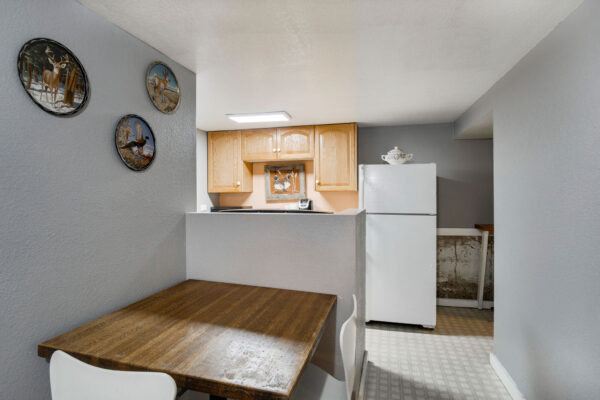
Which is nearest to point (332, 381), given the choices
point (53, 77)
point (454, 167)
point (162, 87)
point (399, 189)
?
point (53, 77)

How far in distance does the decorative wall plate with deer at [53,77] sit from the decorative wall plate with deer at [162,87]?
1.36ft

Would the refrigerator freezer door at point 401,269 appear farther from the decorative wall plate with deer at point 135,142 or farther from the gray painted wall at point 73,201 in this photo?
the decorative wall plate with deer at point 135,142

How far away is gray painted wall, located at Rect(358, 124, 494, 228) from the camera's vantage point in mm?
3564

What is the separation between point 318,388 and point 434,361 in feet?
5.30

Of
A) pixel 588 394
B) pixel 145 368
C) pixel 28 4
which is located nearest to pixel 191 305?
pixel 145 368

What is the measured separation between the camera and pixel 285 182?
13.4 ft

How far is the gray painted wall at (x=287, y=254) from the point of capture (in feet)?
5.21

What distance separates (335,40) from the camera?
1654 millimetres

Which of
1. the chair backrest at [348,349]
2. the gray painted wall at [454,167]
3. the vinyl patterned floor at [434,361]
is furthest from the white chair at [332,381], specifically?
the gray painted wall at [454,167]

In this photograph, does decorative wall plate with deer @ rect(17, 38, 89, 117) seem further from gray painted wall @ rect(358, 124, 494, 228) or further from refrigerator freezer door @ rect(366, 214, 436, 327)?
gray painted wall @ rect(358, 124, 494, 228)

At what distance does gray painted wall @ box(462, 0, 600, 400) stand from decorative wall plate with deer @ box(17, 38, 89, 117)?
86.3 inches

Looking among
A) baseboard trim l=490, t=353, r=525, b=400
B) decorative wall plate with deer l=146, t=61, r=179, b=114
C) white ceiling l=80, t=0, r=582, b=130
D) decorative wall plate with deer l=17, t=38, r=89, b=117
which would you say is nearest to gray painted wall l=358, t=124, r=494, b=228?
white ceiling l=80, t=0, r=582, b=130

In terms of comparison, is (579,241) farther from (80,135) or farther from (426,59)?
(80,135)

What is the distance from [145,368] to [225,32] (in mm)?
1562
